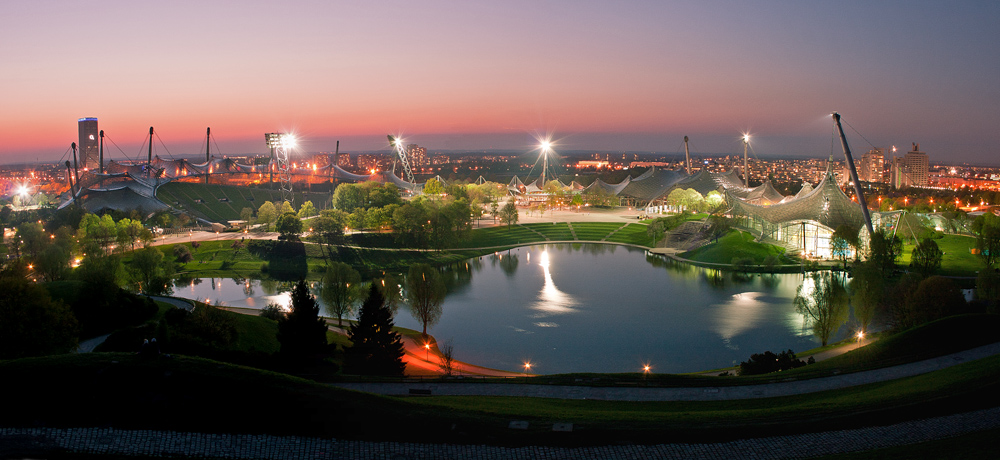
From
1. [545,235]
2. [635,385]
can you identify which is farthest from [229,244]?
[635,385]

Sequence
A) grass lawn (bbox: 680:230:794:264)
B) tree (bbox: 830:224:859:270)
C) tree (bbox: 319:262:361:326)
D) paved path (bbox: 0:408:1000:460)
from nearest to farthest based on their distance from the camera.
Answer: paved path (bbox: 0:408:1000:460) < tree (bbox: 319:262:361:326) < tree (bbox: 830:224:859:270) < grass lawn (bbox: 680:230:794:264)

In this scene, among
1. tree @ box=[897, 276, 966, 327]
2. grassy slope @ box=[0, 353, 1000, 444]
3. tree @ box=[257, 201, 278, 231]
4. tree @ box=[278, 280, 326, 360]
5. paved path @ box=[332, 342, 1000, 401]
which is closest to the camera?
grassy slope @ box=[0, 353, 1000, 444]

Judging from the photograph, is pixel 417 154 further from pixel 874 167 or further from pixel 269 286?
pixel 269 286

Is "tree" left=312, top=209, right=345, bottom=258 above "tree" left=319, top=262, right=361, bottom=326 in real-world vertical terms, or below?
above

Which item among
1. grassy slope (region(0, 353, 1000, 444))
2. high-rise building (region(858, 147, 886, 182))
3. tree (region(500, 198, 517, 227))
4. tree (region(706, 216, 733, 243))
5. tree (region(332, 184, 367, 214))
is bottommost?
grassy slope (region(0, 353, 1000, 444))

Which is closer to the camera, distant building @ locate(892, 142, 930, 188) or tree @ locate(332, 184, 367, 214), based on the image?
tree @ locate(332, 184, 367, 214)

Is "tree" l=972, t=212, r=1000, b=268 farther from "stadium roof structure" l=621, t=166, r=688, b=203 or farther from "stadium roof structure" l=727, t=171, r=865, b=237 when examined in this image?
"stadium roof structure" l=621, t=166, r=688, b=203

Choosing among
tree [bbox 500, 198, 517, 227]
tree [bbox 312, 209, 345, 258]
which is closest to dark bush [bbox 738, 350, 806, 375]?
tree [bbox 312, 209, 345, 258]

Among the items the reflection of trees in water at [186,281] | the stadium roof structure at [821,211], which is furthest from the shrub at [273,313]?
the stadium roof structure at [821,211]
